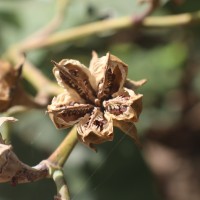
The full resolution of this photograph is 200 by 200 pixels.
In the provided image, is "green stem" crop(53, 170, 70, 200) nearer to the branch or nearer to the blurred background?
the blurred background

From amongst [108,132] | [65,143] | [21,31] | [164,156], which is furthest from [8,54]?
[164,156]

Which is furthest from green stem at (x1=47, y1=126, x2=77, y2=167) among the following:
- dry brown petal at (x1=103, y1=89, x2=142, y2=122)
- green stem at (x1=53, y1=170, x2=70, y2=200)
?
dry brown petal at (x1=103, y1=89, x2=142, y2=122)

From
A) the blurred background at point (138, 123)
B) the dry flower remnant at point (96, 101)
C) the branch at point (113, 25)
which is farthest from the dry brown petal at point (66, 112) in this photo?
the branch at point (113, 25)

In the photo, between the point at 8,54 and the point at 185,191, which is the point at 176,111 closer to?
the point at 185,191

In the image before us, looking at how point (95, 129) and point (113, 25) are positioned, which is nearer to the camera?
point (95, 129)

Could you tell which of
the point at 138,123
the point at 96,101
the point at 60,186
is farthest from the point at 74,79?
the point at 138,123

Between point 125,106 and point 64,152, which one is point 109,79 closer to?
point 125,106

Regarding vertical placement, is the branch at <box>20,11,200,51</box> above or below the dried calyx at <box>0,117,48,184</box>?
below
